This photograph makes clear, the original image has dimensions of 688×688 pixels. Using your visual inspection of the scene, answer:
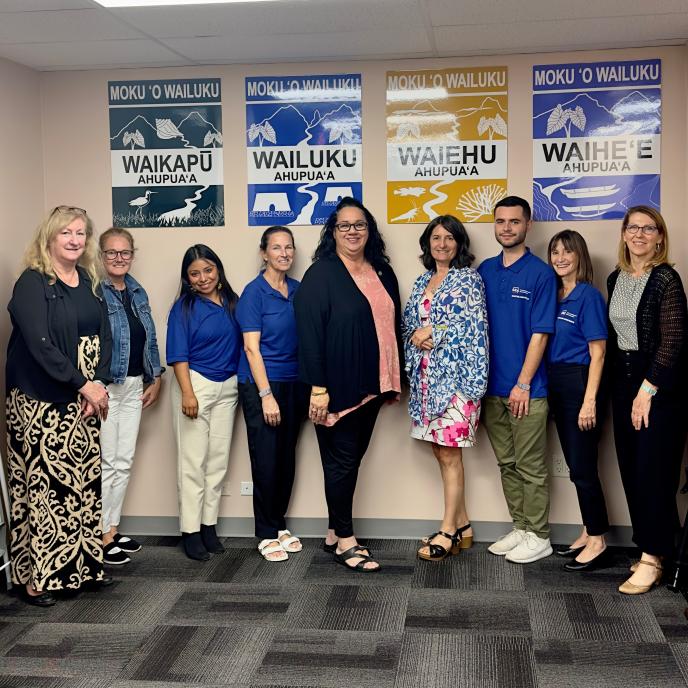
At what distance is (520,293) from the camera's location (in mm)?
4223

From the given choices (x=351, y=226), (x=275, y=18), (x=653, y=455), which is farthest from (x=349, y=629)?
(x=275, y=18)

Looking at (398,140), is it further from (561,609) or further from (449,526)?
(561,609)

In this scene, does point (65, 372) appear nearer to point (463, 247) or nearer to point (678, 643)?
point (463, 247)

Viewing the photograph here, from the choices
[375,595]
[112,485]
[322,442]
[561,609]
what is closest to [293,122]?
[322,442]

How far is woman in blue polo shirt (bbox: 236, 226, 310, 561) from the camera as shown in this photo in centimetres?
437

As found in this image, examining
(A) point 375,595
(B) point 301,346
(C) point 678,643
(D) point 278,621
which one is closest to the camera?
(C) point 678,643

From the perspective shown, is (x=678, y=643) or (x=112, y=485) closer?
(x=678, y=643)

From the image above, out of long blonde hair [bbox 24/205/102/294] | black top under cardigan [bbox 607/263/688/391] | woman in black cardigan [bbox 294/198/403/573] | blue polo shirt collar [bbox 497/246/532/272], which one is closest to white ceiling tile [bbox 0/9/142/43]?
long blonde hair [bbox 24/205/102/294]

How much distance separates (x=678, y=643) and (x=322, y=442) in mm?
1801

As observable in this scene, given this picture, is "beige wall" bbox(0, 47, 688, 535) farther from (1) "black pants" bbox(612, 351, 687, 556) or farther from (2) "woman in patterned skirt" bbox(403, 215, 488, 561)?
(1) "black pants" bbox(612, 351, 687, 556)

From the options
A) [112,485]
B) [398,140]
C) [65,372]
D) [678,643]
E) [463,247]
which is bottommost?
[678,643]

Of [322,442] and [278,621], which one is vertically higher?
[322,442]

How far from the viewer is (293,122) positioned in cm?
462

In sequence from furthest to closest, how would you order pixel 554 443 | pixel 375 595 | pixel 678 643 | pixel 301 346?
pixel 554 443 → pixel 301 346 → pixel 375 595 → pixel 678 643
